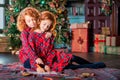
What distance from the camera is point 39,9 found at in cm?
521

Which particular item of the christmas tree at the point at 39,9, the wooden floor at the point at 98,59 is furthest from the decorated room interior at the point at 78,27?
the wooden floor at the point at 98,59

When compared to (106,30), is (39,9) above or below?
above

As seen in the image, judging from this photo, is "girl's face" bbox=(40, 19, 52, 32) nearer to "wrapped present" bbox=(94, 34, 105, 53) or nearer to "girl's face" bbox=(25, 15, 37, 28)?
"girl's face" bbox=(25, 15, 37, 28)

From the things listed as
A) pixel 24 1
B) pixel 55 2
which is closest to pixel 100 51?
pixel 55 2

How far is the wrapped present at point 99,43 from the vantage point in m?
5.61

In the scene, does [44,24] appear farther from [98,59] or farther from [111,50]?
[111,50]

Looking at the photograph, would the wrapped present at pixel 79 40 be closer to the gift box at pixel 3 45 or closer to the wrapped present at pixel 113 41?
the wrapped present at pixel 113 41

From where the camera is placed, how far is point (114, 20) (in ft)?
19.2

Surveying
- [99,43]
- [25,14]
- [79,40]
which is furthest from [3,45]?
[25,14]

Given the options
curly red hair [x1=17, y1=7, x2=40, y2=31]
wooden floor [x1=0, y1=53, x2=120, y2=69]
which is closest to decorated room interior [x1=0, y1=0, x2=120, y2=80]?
wooden floor [x1=0, y1=53, x2=120, y2=69]

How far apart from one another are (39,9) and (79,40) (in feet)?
3.52

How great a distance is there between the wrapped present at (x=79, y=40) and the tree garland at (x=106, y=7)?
564 mm

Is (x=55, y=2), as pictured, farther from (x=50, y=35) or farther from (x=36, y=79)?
(x=36, y=79)

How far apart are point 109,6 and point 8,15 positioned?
202cm
